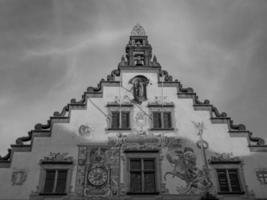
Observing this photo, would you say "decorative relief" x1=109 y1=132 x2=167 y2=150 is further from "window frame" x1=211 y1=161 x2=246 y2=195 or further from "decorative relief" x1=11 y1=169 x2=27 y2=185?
"decorative relief" x1=11 y1=169 x2=27 y2=185

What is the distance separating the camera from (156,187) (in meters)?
15.7

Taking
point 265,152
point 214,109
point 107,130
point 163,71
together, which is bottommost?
point 265,152

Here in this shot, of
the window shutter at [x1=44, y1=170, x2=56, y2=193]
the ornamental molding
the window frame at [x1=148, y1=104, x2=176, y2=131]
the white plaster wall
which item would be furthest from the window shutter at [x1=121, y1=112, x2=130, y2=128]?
the ornamental molding

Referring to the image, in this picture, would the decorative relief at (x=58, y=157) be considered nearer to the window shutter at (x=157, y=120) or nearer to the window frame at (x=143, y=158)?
the window frame at (x=143, y=158)

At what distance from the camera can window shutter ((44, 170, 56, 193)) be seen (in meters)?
15.5

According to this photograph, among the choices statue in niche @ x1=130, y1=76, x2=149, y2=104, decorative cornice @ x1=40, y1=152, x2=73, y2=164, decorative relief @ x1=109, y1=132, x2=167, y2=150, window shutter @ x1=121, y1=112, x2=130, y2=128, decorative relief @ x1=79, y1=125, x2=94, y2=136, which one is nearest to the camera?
decorative cornice @ x1=40, y1=152, x2=73, y2=164

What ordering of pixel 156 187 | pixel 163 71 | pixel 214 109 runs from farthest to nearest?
1. pixel 163 71
2. pixel 214 109
3. pixel 156 187

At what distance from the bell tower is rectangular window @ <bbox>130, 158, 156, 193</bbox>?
552 centimetres

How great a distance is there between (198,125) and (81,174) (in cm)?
565

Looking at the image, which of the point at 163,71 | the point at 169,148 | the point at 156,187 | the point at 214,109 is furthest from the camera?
the point at 163,71

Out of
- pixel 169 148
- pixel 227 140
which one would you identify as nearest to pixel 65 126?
pixel 169 148

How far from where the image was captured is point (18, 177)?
1579 cm

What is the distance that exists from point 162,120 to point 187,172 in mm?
2776

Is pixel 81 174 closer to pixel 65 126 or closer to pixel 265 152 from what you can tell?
pixel 65 126
